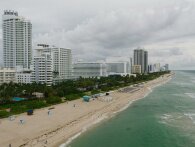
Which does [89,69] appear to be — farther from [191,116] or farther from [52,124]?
[52,124]

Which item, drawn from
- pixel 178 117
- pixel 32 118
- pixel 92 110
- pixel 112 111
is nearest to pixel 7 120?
pixel 32 118

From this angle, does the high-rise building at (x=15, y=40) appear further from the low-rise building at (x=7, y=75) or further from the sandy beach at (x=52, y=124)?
the sandy beach at (x=52, y=124)

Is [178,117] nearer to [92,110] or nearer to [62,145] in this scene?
[92,110]

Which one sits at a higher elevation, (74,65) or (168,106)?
(74,65)

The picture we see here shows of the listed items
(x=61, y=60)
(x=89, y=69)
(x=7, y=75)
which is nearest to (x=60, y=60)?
(x=61, y=60)

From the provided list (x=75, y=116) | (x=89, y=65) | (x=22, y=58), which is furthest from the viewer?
(x=89, y=65)

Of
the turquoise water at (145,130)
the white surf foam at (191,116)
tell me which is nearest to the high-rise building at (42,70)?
the turquoise water at (145,130)

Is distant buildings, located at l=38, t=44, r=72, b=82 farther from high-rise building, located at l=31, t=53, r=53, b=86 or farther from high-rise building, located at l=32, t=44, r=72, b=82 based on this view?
high-rise building, located at l=31, t=53, r=53, b=86
